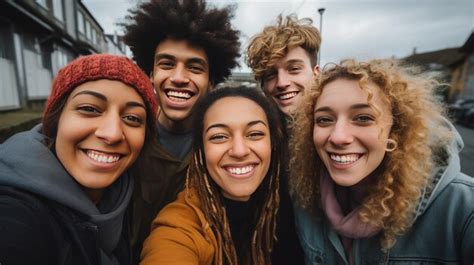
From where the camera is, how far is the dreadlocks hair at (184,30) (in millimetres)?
2791

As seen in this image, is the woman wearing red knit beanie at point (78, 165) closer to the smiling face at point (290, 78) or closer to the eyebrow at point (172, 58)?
the eyebrow at point (172, 58)

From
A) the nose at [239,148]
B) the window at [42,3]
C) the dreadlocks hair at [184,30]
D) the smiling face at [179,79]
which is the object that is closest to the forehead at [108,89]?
the nose at [239,148]

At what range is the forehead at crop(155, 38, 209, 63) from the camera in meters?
2.69

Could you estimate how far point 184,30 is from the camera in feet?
9.07

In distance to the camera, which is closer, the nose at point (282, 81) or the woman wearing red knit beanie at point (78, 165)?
the woman wearing red knit beanie at point (78, 165)

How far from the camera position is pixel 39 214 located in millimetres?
1182

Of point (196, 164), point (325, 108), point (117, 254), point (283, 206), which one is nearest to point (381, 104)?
point (325, 108)

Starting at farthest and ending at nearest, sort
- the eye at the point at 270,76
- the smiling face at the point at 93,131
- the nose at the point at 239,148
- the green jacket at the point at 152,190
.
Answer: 1. the eye at the point at 270,76
2. the green jacket at the point at 152,190
3. the nose at the point at 239,148
4. the smiling face at the point at 93,131

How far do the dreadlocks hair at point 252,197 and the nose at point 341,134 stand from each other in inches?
22.3

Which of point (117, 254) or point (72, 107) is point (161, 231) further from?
point (72, 107)

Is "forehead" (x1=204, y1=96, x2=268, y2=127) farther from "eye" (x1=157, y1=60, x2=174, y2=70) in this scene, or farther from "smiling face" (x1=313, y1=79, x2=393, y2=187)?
"eye" (x1=157, y1=60, x2=174, y2=70)

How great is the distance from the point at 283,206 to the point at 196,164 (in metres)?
0.86

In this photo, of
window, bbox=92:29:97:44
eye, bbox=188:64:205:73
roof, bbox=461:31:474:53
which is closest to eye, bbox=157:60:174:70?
eye, bbox=188:64:205:73

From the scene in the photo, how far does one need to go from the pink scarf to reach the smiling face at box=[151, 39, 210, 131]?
1390 millimetres
